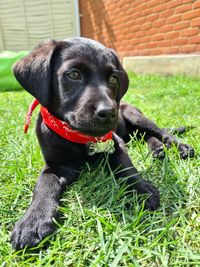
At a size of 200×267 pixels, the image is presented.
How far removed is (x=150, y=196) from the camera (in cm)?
149

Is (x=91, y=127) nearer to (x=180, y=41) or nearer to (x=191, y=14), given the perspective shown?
(x=191, y=14)

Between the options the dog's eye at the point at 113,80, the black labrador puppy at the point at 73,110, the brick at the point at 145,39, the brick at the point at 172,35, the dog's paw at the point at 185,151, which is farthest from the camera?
the brick at the point at 145,39

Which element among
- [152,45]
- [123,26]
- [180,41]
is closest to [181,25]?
[180,41]

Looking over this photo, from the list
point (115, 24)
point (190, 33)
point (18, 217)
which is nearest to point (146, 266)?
point (18, 217)

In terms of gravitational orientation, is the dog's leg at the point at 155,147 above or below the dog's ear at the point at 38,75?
below

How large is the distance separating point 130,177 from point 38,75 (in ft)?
2.75

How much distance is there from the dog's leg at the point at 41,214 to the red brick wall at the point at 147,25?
4394 mm

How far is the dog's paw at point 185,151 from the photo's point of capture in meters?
2.01

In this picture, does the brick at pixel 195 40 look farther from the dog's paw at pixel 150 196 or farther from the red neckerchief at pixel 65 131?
the dog's paw at pixel 150 196

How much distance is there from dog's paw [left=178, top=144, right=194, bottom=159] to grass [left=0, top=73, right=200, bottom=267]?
5cm

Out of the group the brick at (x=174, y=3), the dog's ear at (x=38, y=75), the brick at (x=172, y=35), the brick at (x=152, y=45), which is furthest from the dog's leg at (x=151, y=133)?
the brick at (x=152, y=45)

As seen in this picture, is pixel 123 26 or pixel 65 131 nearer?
pixel 65 131

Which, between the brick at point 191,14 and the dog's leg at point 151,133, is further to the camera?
the brick at point 191,14

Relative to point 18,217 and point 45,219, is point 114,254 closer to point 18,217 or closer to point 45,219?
point 45,219
